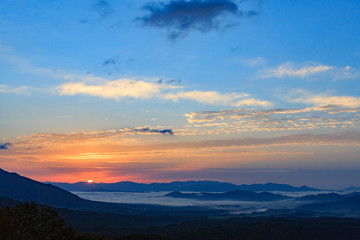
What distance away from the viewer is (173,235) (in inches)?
5157

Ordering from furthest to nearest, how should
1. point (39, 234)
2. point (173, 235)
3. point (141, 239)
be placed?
point (173, 235), point (141, 239), point (39, 234)

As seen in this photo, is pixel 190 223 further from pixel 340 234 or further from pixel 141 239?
pixel 141 239

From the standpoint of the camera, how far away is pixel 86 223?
620 feet

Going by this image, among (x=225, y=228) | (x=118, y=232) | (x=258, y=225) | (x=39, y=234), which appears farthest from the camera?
(x=258, y=225)

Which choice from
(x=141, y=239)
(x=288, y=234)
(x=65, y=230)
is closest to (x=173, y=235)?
(x=141, y=239)

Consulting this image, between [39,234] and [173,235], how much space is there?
98.4m

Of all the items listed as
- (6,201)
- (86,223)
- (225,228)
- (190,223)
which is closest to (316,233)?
(225,228)


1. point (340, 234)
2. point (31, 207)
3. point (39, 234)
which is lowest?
point (340, 234)

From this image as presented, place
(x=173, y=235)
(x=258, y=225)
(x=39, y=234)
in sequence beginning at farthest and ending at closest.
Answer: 1. (x=258, y=225)
2. (x=173, y=235)
3. (x=39, y=234)

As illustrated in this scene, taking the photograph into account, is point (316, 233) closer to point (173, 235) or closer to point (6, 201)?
point (173, 235)

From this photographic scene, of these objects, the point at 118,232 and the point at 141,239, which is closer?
the point at 141,239

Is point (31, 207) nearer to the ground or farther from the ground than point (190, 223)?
farther from the ground

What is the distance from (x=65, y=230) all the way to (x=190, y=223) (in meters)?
163

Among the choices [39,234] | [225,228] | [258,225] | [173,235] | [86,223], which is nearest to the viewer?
[39,234]
